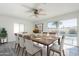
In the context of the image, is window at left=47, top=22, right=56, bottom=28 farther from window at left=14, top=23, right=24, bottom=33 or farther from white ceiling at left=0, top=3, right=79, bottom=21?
window at left=14, top=23, right=24, bottom=33

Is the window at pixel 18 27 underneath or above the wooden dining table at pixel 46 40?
above

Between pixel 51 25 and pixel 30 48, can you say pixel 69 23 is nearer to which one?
pixel 51 25

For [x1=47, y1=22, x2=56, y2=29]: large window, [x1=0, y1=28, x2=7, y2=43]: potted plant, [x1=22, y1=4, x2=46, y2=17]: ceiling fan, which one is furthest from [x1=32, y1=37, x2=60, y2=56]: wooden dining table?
[x1=0, y1=28, x2=7, y2=43]: potted plant

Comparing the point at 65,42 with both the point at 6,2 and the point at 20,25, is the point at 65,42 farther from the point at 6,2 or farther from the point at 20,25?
the point at 6,2

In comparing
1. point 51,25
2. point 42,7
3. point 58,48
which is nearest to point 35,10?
point 42,7

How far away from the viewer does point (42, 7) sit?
157cm

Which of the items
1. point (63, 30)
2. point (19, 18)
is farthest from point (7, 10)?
point (63, 30)

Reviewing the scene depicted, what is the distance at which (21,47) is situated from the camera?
1.75m

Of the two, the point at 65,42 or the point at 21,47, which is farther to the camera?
the point at 21,47

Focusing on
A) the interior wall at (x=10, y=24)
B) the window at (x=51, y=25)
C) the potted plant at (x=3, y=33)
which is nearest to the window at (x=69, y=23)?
the window at (x=51, y=25)

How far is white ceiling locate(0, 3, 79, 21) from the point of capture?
1508 mm

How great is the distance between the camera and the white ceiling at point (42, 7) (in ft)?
4.95

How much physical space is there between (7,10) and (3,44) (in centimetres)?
77

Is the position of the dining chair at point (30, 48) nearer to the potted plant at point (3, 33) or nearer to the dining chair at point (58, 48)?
the dining chair at point (58, 48)
